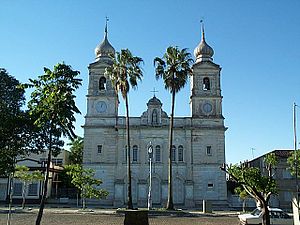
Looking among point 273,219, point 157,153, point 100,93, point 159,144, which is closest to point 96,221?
point 273,219

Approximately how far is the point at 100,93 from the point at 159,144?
1062 centimetres

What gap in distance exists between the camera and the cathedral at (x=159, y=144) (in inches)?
1946

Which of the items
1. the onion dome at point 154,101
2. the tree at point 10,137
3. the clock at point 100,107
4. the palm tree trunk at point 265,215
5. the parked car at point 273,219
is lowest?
the parked car at point 273,219

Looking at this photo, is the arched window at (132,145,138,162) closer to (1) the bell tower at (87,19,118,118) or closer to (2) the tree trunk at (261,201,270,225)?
(1) the bell tower at (87,19,118,118)

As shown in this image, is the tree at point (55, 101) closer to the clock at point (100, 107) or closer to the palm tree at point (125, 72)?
the palm tree at point (125, 72)

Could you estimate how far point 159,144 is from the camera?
2007 inches

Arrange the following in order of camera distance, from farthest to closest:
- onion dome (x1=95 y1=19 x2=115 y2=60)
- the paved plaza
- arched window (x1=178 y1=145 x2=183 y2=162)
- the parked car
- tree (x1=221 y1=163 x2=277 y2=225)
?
onion dome (x1=95 y1=19 x2=115 y2=60) < arched window (x1=178 y1=145 x2=183 y2=162) < the paved plaza < the parked car < tree (x1=221 y1=163 x2=277 y2=225)

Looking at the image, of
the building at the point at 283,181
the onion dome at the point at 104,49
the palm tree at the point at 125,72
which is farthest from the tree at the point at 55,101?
the building at the point at 283,181

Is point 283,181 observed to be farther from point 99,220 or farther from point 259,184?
point 259,184

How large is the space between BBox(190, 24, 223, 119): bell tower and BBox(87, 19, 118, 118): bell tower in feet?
36.2

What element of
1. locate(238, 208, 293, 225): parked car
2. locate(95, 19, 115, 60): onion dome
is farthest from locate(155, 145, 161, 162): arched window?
locate(238, 208, 293, 225): parked car

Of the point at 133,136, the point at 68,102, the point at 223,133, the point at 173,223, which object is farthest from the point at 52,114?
the point at 223,133

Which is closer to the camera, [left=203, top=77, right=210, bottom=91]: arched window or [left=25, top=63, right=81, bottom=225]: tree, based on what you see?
[left=25, top=63, right=81, bottom=225]: tree

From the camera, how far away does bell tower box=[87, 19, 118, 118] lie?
169 feet
